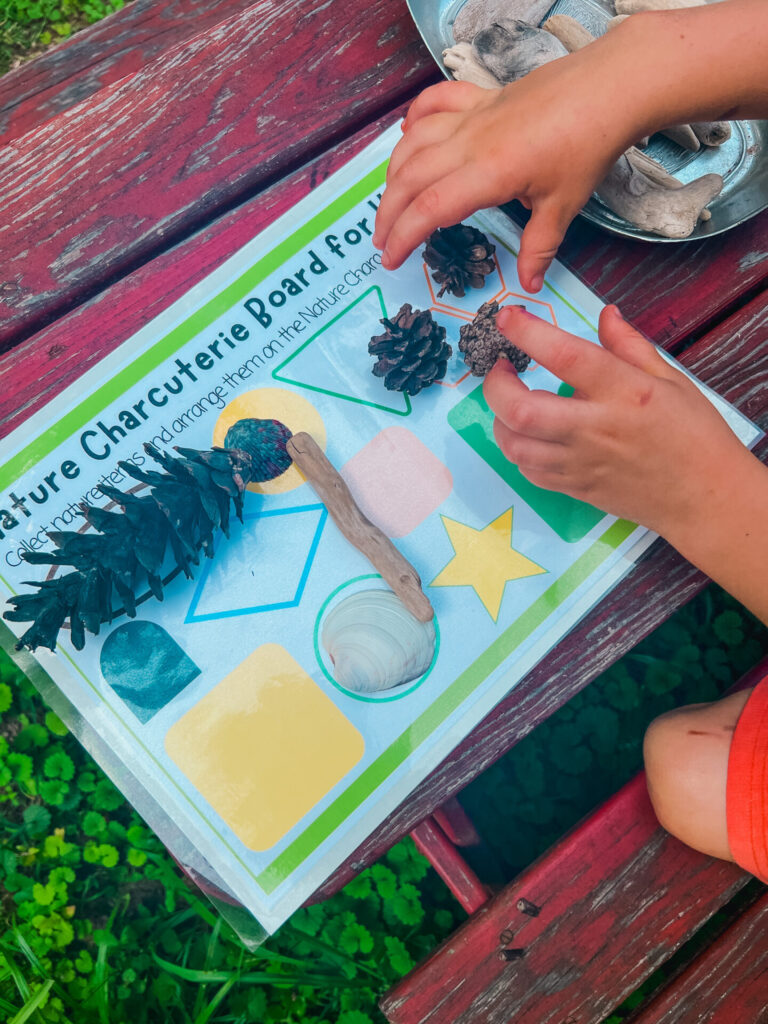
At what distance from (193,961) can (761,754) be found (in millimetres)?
756

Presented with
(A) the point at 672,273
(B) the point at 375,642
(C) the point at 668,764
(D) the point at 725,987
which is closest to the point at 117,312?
(B) the point at 375,642

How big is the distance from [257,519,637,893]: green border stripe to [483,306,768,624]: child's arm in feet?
0.19

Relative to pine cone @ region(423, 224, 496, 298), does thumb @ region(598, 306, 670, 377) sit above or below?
below

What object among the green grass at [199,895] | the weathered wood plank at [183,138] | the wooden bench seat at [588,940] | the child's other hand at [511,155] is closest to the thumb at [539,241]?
the child's other hand at [511,155]

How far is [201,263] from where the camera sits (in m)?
0.64

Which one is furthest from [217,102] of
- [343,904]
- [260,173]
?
[343,904]

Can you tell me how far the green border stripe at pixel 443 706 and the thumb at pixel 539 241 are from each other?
0.23 m

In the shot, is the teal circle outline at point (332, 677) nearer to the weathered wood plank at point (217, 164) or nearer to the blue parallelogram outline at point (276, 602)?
the blue parallelogram outline at point (276, 602)

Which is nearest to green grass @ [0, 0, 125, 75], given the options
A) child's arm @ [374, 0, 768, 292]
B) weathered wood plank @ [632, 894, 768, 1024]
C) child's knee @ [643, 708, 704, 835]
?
child's arm @ [374, 0, 768, 292]

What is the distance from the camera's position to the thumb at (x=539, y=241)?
56 cm

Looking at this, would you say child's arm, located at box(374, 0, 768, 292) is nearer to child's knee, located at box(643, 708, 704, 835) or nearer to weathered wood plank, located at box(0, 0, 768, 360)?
weathered wood plank, located at box(0, 0, 768, 360)

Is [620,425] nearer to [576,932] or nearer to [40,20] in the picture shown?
[576,932]

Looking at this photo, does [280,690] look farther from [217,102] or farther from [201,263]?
[217,102]

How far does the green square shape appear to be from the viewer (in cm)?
62
